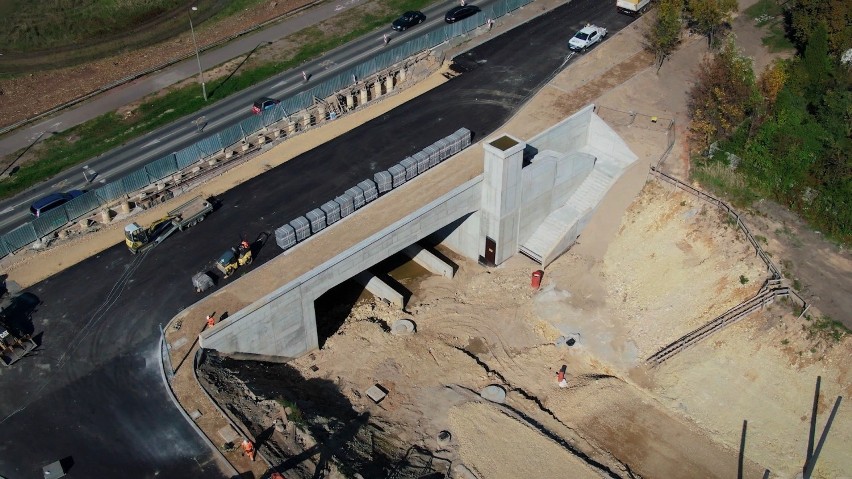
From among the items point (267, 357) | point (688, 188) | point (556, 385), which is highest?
point (688, 188)

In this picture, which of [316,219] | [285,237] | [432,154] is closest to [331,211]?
[316,219]

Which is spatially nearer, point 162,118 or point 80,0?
point 162,118

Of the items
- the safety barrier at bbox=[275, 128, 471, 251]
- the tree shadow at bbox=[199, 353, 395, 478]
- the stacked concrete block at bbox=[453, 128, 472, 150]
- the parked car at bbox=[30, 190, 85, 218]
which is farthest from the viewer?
the stacked concrete block at bbox=[453, 128, 472, 150]

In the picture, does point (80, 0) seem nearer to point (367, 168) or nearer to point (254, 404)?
point (367, 168)

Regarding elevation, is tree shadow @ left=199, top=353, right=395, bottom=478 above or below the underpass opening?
above

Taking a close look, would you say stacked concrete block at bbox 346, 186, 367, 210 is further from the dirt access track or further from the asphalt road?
the asphalt road

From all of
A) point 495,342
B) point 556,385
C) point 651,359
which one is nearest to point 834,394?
point 651,359

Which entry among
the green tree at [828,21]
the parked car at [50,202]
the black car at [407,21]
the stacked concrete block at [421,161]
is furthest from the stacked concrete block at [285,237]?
the green tree at [828,21]

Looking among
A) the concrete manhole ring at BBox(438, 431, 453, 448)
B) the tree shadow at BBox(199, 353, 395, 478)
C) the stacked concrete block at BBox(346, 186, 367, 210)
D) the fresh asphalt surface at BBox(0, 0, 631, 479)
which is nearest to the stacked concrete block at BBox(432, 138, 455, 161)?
the fresh asphalt surface at BBox(0, 0, 631, 479)
